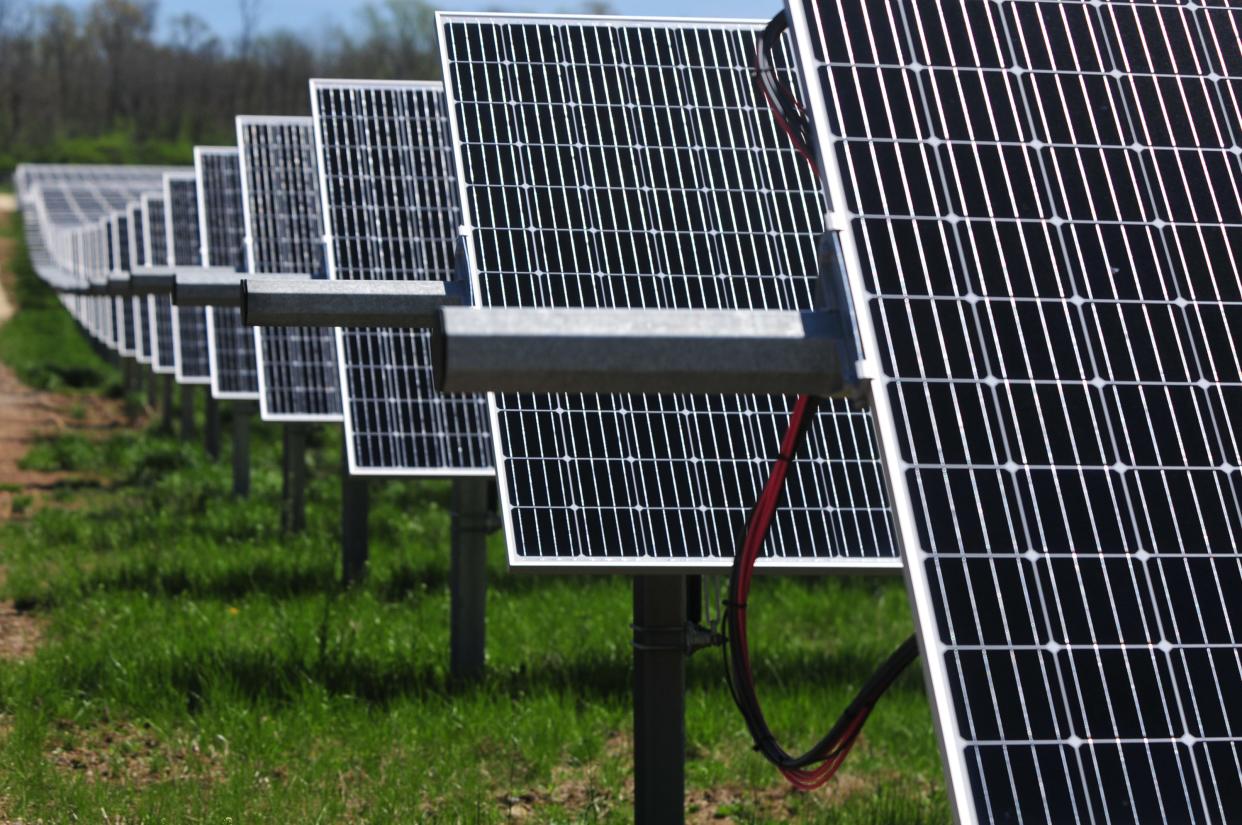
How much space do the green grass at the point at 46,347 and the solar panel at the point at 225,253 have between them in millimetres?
14754

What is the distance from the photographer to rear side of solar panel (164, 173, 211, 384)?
17.6 meters

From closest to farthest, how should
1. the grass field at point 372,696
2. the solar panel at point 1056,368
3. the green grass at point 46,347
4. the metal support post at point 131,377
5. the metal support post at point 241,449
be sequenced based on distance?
the solar panel at point 1056,368 → the grass field at point 372,696 → the metal support post at point 241,449 → the metal support post at point 131,377 → the green grass at point 46,347

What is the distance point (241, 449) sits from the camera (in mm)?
16266

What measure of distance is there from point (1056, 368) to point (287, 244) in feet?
35.3

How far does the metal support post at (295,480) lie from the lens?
13.5 meters

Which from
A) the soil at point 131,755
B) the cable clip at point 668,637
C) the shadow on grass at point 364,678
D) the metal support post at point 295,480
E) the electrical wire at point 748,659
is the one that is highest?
the metal support post at point 295,480

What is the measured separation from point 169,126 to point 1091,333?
280ft

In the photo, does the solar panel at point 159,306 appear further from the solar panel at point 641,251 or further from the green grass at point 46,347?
the solar panel at point 641,251

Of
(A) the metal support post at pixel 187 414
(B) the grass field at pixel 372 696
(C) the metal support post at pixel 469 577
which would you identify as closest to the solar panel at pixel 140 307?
(A) the metal support post at pixel 187 414

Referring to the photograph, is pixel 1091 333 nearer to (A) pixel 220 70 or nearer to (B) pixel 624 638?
(B) pixel 624 638

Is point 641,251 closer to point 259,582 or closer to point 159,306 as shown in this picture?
point 259,582

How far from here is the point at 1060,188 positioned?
11.6 feet

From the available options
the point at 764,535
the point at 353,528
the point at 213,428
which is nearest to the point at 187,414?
the point at 213,428

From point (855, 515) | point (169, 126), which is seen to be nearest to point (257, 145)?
point (855, 515)
